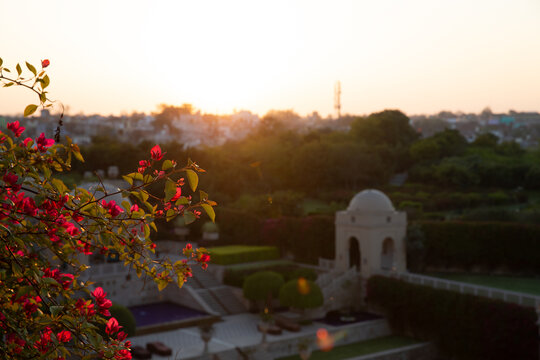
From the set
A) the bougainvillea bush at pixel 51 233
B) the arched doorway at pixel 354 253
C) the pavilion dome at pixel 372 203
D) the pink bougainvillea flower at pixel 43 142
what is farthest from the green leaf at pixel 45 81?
the arched doorway at pixel 354 253

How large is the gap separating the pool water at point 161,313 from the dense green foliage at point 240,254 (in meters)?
3.50

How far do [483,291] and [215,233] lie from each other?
16.3 meters

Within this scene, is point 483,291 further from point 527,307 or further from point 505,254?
point 505,254

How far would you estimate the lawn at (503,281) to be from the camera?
2960 centimetres

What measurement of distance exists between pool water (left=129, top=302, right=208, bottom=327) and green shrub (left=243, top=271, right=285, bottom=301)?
2321 millimetres

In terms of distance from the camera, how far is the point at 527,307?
968 inches

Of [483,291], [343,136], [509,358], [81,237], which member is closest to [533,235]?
[483,291]

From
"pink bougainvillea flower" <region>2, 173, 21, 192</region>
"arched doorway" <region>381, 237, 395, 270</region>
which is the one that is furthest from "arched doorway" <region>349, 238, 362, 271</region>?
"pink bougainvillea flower" <region>2, 173, 21, 192</region>

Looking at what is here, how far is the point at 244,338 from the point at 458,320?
886cm

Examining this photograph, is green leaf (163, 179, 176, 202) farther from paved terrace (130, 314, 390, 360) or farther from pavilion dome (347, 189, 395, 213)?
pavilion dome (347, 189, 395, 213)

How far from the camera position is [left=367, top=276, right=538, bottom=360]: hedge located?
80.6ft

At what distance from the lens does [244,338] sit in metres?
25.9

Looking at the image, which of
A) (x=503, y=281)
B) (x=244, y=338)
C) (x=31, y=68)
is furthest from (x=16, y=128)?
(x=503, y=281)

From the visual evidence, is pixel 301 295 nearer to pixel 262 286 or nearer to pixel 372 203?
pixel 262 286
